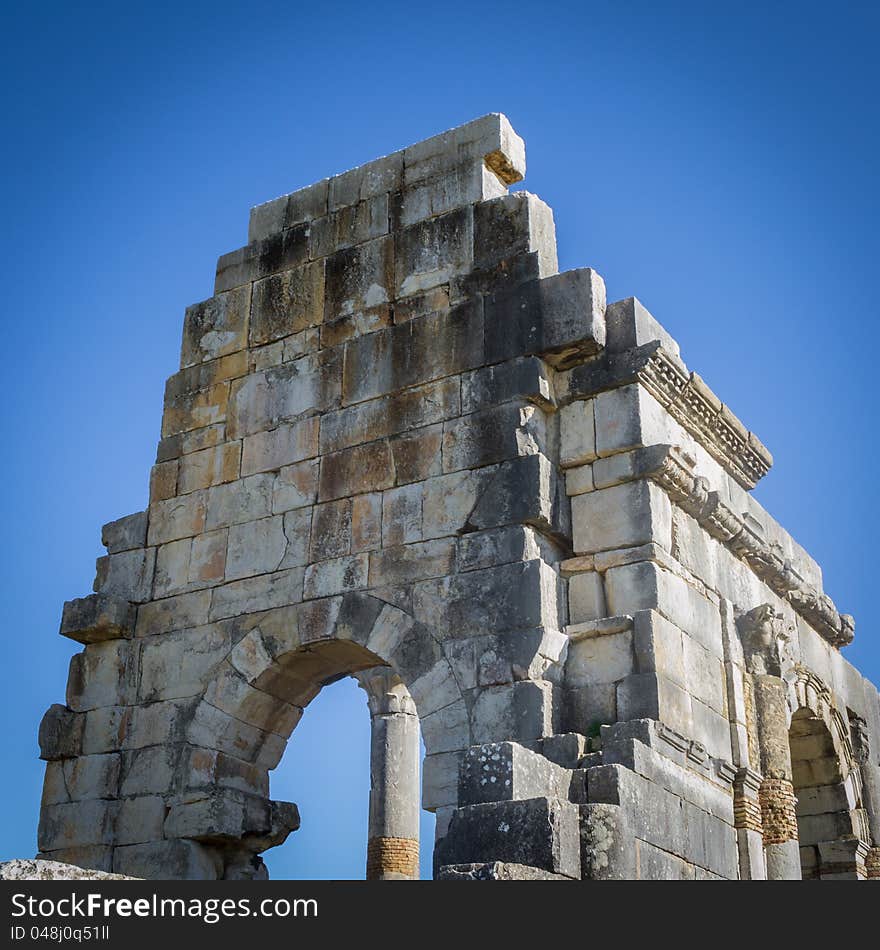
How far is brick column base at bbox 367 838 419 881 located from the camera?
13.2m

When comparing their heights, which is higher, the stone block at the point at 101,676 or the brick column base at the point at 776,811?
the stone block at the point at 101,676

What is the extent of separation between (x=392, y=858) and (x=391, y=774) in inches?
31.8

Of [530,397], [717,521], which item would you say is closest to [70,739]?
[530,397]

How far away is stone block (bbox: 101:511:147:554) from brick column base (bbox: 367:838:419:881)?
418 cm

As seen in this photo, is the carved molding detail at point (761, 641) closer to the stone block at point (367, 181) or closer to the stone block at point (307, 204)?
the stone block at point (367, 181)

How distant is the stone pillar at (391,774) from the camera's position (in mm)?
13508

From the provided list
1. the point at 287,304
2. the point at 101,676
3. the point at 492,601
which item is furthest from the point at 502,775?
the point at 287,304

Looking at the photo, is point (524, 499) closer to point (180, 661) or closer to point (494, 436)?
point (494, 436)

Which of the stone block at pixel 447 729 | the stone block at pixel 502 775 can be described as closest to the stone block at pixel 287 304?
the stone block at pixel 447 729

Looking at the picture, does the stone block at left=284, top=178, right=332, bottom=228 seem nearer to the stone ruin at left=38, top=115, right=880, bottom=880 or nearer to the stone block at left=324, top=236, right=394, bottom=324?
the stone ruin at left=38, top=115, right=880, bottom=880

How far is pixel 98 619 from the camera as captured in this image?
34.7 ft

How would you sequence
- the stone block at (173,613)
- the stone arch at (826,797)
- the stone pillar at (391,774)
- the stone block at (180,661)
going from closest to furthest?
the stone block at (180,661) → the stone block at (173,613) → the stone arch at (826,797) → the stone pillar at (391,774)

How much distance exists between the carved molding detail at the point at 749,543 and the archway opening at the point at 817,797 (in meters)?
1.04

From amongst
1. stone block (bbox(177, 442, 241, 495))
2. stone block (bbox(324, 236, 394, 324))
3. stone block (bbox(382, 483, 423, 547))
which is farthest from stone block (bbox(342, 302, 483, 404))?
stone block (bbox(177, 442, 241, 495))
